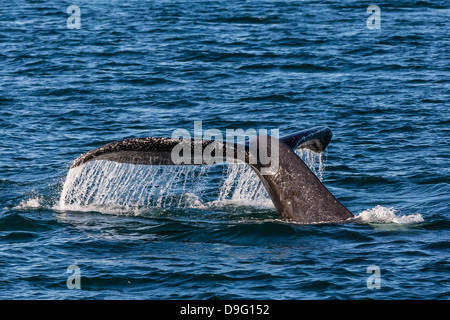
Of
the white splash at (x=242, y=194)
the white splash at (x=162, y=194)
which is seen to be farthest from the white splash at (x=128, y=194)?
the white splash at (x=242, y=194)

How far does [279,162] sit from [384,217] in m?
2.06

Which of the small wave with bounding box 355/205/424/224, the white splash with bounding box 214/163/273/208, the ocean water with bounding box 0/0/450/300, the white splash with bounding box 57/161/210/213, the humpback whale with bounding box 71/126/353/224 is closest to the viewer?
the ocean water with bounding box 0/0/450/300

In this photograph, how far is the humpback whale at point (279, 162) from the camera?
31.0ft

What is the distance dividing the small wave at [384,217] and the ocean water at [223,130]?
2.2 inches

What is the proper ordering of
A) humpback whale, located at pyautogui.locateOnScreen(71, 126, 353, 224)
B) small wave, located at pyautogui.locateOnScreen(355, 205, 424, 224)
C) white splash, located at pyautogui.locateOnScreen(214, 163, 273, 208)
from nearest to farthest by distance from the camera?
humpback whale, located at pyautogui.locateOnScreen(71, 126, 353, 224)
small wave, located at pyautogui.locateOnScreen(355, 205, 424, 224)
white splash, located at pyautogui.locateOnScreen(214, 163, 273, 208)

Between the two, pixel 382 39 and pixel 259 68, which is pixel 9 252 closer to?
pixel 259 68

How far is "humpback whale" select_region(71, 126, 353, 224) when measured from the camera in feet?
31.0

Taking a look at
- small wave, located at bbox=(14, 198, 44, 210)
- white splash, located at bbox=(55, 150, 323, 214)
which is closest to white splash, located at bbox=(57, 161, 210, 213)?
white splash, located at bbox=(55, 150, 323, 214)

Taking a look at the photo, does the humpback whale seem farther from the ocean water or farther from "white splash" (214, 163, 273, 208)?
"white splash" (214, 163, 273, 208)

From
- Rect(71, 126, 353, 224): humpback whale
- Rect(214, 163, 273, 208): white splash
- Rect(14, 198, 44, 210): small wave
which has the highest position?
Rect(71, 126, 353, 224): humpback whale

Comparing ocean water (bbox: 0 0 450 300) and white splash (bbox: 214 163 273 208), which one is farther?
white splash (bbox: 214 163 273 208)

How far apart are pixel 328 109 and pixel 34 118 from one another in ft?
22.8

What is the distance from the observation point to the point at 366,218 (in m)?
10.9

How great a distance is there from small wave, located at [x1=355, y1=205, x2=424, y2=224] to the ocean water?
2.2 inches
